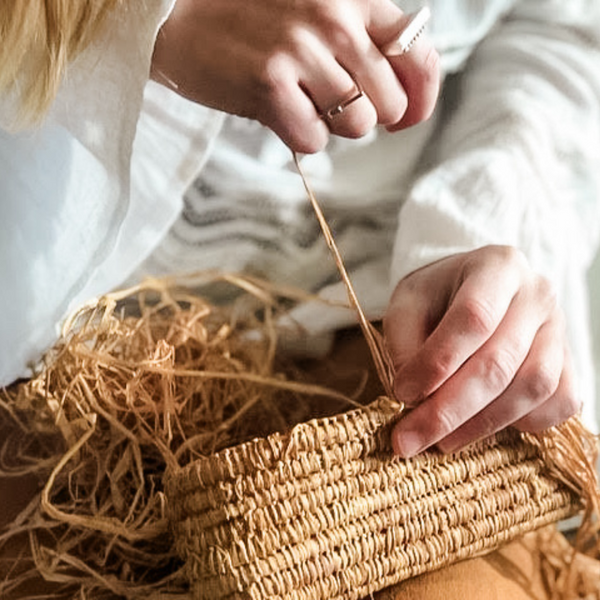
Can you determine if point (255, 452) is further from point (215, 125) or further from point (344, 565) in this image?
point (215, 125)

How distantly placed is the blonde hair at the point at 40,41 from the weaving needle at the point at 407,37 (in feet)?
0.44

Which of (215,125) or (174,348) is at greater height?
(215,125)

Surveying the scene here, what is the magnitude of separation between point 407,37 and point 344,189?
0.72ft

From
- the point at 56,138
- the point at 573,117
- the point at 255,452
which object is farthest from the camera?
the point at 573,117

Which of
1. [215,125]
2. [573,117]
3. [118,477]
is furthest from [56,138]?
[573,117]

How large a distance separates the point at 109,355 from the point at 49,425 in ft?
0.18

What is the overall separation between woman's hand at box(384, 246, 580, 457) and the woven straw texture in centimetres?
2

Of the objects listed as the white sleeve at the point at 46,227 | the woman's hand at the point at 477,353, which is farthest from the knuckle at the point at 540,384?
the white sleeve at the point at 46,227

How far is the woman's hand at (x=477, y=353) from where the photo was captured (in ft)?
1.53

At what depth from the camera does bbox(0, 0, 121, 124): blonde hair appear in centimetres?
44

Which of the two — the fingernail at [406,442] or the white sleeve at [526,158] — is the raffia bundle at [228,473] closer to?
the fingernail at [406,442]

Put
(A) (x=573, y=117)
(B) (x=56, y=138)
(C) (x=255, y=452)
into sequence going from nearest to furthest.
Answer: (C) (x=255, y=452) → (B) (x=56, y=138) → (A) (x=573, y=117)

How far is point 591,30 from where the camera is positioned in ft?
2.19

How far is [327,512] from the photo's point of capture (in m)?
0.44
